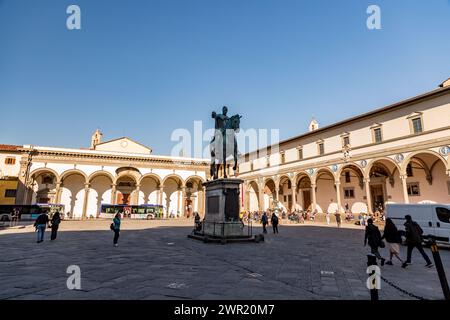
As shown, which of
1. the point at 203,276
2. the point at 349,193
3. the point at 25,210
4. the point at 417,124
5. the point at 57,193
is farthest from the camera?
the point at 57,193

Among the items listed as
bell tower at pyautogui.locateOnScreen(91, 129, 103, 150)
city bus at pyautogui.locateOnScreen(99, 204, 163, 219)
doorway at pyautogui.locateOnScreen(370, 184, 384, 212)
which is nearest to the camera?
doorway at pyautogui.locateOnScreen(370, 184, 384, 212)

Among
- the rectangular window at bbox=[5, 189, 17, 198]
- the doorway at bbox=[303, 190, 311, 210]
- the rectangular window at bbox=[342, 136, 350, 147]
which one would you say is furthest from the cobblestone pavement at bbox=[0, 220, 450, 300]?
the rectangular window at bbox=[5, 189, 17, 198]

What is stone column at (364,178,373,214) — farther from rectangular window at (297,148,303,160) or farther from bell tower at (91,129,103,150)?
bell tower at (91,129,103,150)

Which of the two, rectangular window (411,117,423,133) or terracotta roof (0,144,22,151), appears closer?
rectangular window (411,117,423,133)

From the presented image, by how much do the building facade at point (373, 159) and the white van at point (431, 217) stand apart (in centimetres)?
1023

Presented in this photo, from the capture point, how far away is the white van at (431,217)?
1059cm

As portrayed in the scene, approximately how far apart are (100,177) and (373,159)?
36.1 m

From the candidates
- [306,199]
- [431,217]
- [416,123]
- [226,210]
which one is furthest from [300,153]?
[226,210]

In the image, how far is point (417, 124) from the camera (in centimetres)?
2109

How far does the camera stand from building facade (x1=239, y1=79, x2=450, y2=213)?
20177 mm

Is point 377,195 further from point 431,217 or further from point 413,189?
point 431,217

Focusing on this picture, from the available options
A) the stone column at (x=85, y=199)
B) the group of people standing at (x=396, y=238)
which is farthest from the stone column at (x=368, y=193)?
the stone column at (x=85, y=199)

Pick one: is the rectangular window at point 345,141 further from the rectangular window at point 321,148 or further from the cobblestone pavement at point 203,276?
the cobblestone pavement at point 203,276
